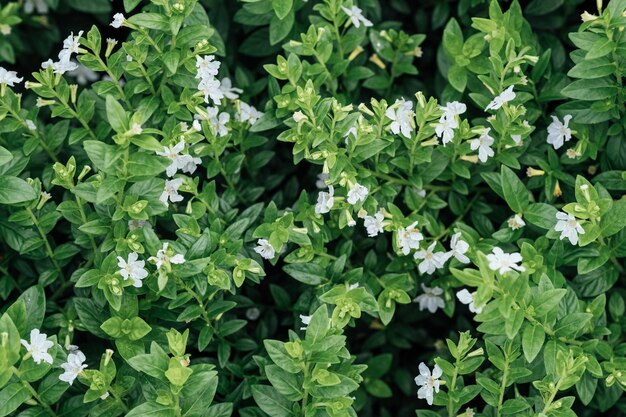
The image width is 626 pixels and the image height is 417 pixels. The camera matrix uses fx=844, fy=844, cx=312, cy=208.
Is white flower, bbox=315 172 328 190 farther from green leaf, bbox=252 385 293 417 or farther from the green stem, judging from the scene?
the green stem

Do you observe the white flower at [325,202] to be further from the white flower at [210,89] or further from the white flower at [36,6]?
the white flower at [36,6]

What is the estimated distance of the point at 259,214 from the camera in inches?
131

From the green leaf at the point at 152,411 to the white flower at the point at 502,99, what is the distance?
4.96 ft

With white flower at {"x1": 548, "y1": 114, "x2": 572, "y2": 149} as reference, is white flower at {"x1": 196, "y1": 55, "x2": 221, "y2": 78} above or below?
above

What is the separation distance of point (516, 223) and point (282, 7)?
1202mm

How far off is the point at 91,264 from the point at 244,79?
1.05m

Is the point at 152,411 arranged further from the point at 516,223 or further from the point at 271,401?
the point at 516,223

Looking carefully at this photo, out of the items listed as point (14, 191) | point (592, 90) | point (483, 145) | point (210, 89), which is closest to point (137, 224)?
point (14, 191)

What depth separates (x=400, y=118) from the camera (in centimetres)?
301

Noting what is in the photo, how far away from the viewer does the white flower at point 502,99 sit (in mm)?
2936

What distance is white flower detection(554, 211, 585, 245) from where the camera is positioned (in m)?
2.87

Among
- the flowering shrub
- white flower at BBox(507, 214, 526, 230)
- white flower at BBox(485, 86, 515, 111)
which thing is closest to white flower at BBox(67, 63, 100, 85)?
the flowering shrub

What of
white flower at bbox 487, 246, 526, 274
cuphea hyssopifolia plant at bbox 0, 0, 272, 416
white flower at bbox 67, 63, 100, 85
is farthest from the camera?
white flower at bbox 67, 63, 100, 85

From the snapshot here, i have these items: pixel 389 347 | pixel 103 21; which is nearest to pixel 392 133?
pixel 389 347
